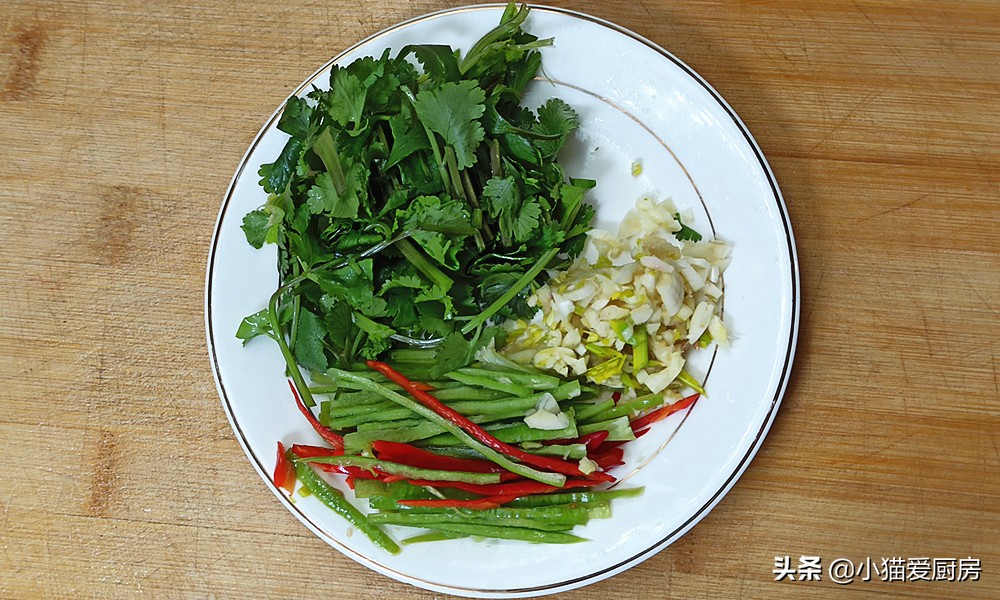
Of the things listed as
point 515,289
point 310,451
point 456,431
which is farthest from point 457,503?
point 515,289

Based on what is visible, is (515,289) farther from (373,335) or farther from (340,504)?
(340,504)

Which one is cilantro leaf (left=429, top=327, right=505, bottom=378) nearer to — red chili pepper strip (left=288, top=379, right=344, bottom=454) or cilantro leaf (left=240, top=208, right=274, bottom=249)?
red chili pepper strip (left=288, top=379, right=344, bottom=454)

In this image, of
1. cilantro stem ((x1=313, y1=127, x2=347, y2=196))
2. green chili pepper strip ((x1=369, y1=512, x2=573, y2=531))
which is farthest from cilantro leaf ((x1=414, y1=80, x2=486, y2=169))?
green chili pepper strip ((x1=369, y1=512, x2=573, y2=531))

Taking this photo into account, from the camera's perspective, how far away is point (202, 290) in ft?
7.41

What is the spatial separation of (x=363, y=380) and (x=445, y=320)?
0.88 feet

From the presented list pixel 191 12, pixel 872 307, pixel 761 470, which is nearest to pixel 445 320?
pixel 761 470

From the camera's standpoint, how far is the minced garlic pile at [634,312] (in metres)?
1.89

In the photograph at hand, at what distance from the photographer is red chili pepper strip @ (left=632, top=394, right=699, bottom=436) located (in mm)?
1927

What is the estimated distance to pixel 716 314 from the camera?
6.43ft

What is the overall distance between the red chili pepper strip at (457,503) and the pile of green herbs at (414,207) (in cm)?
35

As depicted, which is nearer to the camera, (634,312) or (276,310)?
(634,312)

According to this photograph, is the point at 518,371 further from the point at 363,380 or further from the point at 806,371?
the point at 806,371

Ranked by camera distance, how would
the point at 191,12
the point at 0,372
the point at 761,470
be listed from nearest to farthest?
the point at 761,470, the point at 0,372, the point at 191,12

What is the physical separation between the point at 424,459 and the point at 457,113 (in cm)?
89
